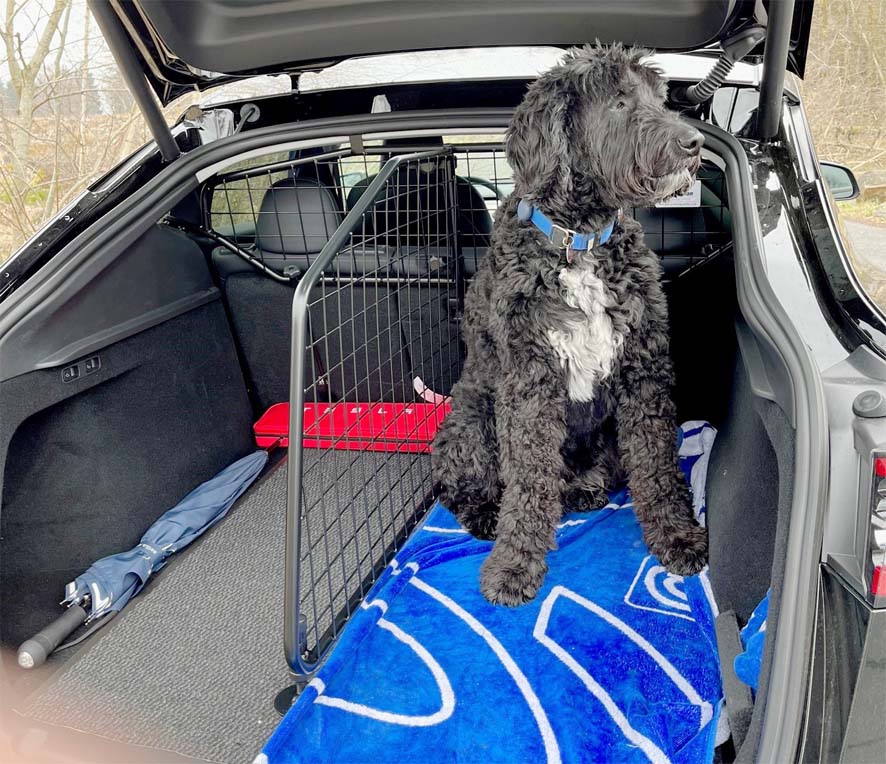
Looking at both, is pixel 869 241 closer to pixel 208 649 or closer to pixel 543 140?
pixel 543 140

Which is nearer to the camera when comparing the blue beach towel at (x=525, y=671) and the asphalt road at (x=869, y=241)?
the blue beach towel at (x=525, y=671)

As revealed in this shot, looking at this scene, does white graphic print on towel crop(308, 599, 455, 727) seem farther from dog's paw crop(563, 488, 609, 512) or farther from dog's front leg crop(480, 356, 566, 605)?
dog's paw crop(563, 488, 609, 512)

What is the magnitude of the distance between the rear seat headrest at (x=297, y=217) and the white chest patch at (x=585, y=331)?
51.9 inches

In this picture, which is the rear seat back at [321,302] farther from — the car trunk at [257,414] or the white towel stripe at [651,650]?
the white towel stripe at [651,650]

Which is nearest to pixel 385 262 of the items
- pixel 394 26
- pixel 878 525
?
pixel 394 26

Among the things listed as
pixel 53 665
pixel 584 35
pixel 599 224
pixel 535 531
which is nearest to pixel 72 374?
pixel 53 665

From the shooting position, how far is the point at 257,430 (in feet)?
11.2

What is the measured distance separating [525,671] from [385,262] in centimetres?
177

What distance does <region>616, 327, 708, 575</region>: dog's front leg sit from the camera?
222cm

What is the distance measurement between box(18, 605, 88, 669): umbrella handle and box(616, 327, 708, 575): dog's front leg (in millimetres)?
1984

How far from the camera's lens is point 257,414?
3527mm

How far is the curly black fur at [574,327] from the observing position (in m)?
2.01

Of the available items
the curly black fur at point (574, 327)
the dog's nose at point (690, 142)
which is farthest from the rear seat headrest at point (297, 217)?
the dog's nose at point (690, 142)

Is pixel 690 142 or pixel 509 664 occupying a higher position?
pixel 690 142
